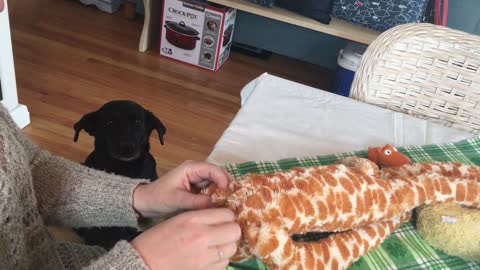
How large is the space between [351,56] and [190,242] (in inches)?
63.0

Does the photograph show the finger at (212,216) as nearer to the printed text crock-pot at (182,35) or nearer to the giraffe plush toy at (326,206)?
the giraffe plush toy at (326,206)

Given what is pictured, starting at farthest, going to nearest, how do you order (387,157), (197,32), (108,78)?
(197,32) < (108,78) < (387,157)

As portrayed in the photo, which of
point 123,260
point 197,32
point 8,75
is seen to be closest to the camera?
point 123,260

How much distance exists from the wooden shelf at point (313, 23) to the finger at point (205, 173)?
1422 millimetres

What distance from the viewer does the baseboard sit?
1.68 metres

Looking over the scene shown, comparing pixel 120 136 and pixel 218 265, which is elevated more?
pixel 218 265

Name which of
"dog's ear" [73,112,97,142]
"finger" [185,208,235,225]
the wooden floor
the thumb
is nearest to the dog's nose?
"dog's ear" [73,112,97,142]

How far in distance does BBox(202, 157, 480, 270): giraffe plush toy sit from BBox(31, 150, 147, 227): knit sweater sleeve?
14 cm

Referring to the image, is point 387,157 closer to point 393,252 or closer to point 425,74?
point 393,252

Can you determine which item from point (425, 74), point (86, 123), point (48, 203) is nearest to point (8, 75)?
point (86, 123)

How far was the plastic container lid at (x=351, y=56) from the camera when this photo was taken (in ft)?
6.49

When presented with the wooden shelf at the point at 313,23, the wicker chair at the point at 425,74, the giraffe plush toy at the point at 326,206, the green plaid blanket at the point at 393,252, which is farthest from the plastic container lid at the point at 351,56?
the giraffe plush toy at the point at 326,206

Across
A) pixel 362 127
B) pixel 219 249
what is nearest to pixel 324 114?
pixel 362 127

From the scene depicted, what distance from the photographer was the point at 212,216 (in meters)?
0.56
